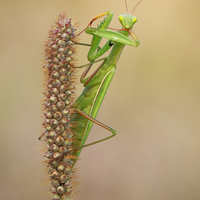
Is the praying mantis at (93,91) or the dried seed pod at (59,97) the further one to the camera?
the praying mantis at (93,91)

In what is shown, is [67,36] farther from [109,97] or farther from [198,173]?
[198,173]

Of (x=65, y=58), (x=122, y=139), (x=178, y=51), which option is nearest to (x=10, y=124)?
(x=122, y=139)

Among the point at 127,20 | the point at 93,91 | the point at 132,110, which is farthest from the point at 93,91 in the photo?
the point at 132,110

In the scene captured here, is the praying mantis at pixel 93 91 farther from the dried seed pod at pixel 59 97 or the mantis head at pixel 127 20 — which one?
the dried seed pod at pixel 59 97

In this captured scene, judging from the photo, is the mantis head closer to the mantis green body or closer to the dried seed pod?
the mantis green body

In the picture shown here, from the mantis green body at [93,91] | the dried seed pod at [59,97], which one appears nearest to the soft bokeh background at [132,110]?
the mantis green body at [93,91]

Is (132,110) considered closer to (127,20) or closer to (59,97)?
(127,20)
